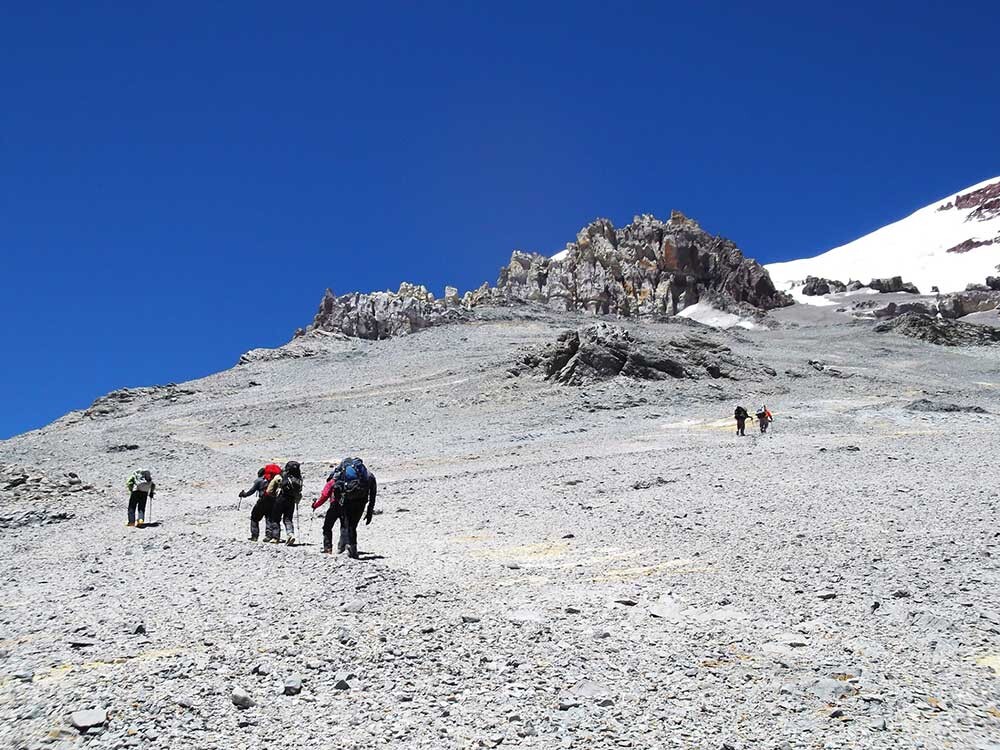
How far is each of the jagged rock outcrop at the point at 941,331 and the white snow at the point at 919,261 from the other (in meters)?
76.8

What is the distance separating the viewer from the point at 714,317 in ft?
321

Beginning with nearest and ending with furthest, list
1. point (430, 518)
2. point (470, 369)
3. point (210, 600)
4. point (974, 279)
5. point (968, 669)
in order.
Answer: point (968, 669) < point (210, 600) < point (430, 518) < point (470, 369) < point (974, 279)

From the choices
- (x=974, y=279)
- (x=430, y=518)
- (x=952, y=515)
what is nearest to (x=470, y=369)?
(x=430, y=518)

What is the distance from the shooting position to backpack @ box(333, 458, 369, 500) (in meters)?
9.92

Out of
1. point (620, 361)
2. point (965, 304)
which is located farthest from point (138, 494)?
point (965, 304)

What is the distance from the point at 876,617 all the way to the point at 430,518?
8.44m

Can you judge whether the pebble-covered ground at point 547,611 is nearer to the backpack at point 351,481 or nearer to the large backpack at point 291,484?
the large backpack at point 291,484

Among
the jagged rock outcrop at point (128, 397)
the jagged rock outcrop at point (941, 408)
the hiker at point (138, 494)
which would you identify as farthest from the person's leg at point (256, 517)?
the jagged rock outcrop at point (128, 397)

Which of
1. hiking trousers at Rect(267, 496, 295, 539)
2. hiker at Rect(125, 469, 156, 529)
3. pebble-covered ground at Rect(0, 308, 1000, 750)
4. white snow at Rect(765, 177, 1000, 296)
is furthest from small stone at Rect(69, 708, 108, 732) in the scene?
white snow at Rect(765, 177, 1000, 296)

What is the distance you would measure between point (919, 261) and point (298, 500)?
19335 centimetres

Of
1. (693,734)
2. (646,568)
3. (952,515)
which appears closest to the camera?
(693,734)

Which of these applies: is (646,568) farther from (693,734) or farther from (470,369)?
(470,369)

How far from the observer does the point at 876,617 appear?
21.5 ft

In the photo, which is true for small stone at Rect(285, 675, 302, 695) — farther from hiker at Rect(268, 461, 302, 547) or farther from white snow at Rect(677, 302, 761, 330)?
white snow at Rect(677, 302, 761, 330)
